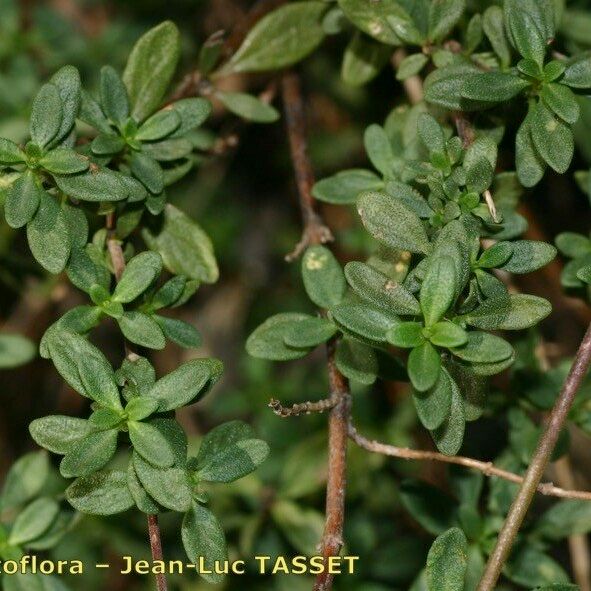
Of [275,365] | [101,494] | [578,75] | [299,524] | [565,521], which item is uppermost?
[578,75]

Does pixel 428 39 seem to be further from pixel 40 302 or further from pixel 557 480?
pixel 40 302

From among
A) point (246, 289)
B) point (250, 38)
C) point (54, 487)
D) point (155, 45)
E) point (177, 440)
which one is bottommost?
point (246, 289)

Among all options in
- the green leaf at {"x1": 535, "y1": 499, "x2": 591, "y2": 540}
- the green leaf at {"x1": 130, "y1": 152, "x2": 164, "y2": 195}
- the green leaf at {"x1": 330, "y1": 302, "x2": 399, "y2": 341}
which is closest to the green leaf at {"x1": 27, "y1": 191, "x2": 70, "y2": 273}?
the green leaf at {"x1": 130, "y1": 152, "x2": 164, "y2": 195}

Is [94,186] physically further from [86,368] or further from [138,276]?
[86,368]

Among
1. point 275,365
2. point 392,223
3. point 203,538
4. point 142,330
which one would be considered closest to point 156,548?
point 203,538

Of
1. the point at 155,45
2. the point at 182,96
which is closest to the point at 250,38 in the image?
the point at 182,96

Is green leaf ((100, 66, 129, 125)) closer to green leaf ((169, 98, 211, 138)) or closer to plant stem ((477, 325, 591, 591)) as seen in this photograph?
green leaf ((169, 98, 211, 138))

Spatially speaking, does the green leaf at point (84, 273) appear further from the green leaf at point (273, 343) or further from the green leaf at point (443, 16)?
the green leaf at point (443, 16)
